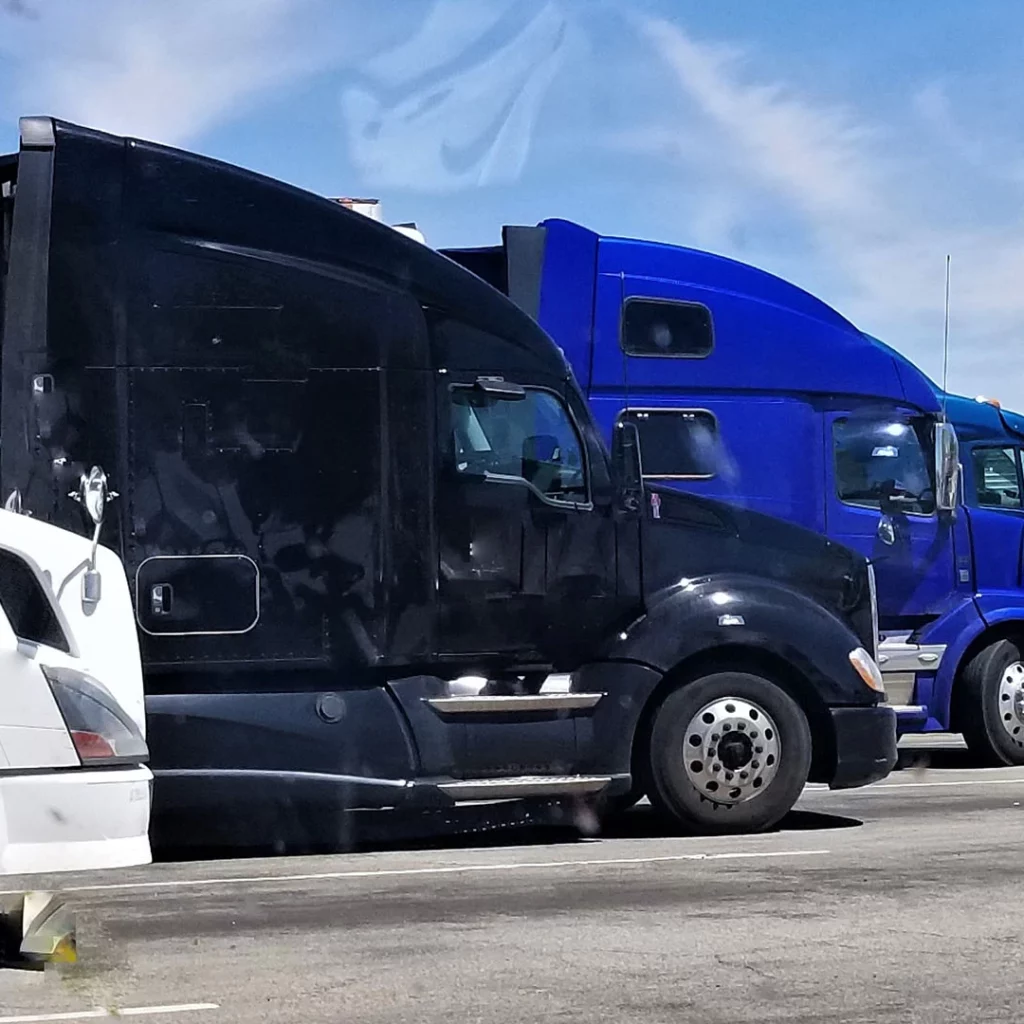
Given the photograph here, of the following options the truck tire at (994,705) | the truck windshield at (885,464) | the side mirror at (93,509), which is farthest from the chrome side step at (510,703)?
the truck tire at (994,705)

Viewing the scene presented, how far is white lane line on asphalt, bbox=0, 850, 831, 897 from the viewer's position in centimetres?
871

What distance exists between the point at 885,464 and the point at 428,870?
568 centimetres

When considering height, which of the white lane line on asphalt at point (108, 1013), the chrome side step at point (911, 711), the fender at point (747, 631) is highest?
the fender at point (747, 631)

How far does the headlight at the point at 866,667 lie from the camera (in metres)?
10.6

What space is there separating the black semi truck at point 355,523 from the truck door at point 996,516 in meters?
4.02

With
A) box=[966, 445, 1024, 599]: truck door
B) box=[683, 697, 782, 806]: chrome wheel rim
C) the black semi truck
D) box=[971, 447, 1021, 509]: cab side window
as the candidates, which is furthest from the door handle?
box=[971, 447, 1021, 509]: cab side window

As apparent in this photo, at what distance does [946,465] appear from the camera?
13289mm

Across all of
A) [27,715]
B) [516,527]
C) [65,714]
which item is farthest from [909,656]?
[27,715]

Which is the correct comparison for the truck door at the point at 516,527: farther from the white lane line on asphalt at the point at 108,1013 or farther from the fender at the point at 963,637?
the fender at the point at 963,637

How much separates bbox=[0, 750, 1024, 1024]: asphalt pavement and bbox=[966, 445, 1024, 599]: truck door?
3.86 metres

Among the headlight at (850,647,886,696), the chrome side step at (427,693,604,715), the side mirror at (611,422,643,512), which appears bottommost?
the chrome side step at (427,693,604,715)

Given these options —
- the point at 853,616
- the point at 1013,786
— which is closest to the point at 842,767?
the point at 853,616

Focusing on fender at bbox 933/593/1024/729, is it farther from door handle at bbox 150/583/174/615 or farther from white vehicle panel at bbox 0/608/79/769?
white vehicle panel at bbox 0/608/79/769

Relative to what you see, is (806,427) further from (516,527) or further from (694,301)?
(516,527)
